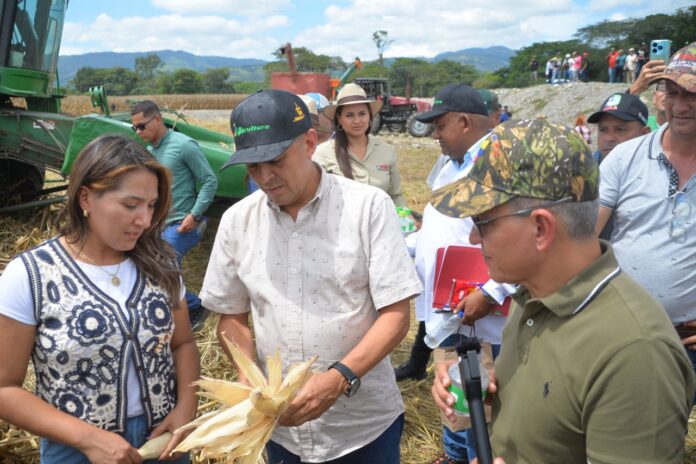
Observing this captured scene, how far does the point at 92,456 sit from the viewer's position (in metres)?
1.85

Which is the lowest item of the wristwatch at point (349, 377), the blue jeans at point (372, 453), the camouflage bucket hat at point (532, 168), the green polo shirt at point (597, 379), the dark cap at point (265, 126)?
the blue jeans at point (372, 453)

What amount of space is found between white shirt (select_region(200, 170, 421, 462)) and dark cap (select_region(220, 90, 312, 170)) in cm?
24

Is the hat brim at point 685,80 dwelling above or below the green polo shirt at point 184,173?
above

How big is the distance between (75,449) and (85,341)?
376 millimetres

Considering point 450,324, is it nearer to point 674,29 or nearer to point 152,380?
point 152,380

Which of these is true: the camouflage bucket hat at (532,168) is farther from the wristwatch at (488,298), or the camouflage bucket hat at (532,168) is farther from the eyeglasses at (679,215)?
the eyeglasses at (679,215)

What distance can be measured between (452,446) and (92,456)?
6.45 feet

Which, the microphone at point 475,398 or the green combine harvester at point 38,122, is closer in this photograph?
the microphone at point 475,398

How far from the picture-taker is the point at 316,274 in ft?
6.50

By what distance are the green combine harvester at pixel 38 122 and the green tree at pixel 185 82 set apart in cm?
7694

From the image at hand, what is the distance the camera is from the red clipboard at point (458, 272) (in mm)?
2756

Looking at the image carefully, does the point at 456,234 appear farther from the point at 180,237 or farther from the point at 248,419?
the point at 180,237

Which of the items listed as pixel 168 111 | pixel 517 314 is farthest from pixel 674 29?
pixel 517 314

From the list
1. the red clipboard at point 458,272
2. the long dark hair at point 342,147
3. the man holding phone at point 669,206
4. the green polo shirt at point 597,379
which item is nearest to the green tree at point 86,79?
the long dark hair at point 342,147
